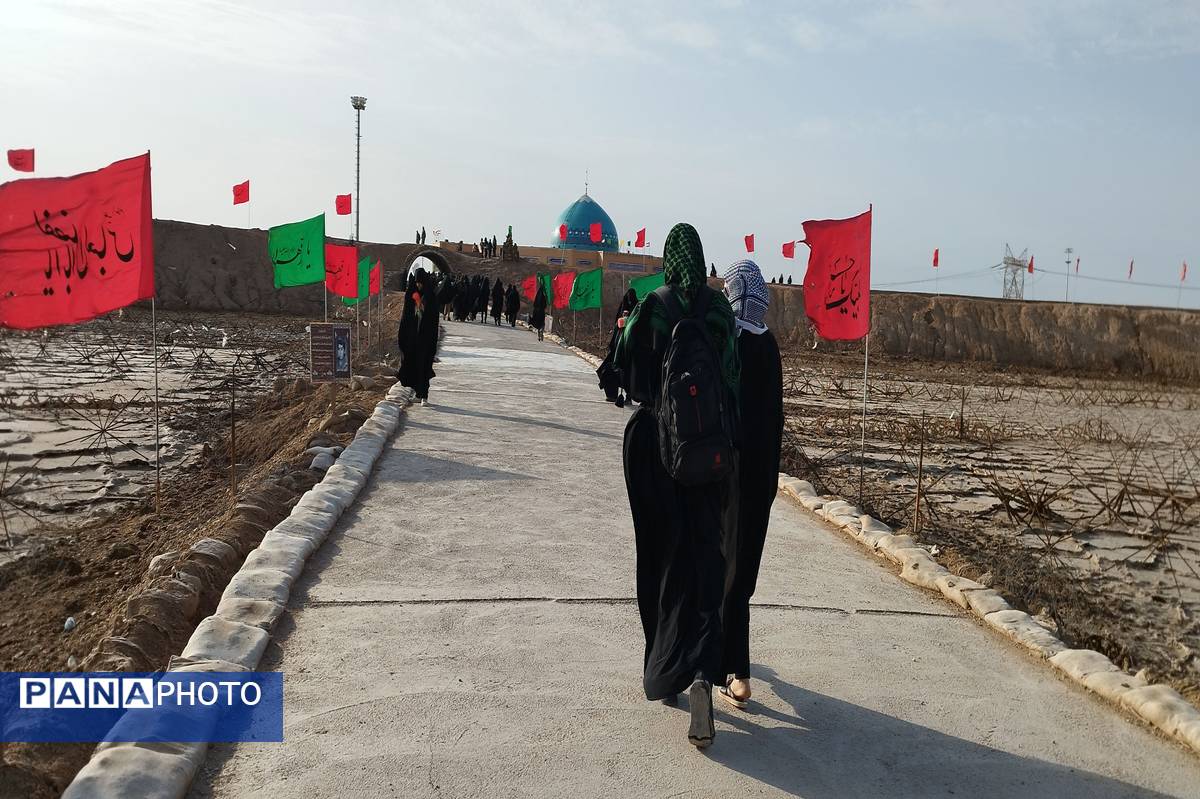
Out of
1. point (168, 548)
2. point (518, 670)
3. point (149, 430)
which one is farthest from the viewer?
point (149, 430)

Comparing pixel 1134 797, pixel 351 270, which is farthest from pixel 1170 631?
pixel 351 270

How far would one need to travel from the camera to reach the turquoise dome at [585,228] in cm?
6494

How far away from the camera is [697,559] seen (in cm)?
337

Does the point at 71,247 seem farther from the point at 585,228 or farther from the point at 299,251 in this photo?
the point at 585,228

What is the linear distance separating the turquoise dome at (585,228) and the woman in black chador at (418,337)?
52717 millimetres

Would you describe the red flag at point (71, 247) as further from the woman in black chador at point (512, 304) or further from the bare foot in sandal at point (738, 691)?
the woman in black chador at point (512, 304)

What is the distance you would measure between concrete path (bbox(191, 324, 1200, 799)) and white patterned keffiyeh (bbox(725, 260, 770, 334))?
52.0 inches

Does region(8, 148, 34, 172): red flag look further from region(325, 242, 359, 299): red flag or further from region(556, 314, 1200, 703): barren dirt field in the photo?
region(556, 314, 1200, 703): barren dirt field

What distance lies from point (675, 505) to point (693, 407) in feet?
1.29

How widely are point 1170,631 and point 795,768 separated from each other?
366 cm

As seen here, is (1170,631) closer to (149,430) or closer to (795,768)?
(795,768)

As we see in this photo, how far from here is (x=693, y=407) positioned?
10.5ft

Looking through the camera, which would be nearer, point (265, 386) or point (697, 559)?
point (697, 559)

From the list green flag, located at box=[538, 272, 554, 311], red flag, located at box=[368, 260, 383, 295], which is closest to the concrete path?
red flag, located at box=[368, 260, 383, 295]
